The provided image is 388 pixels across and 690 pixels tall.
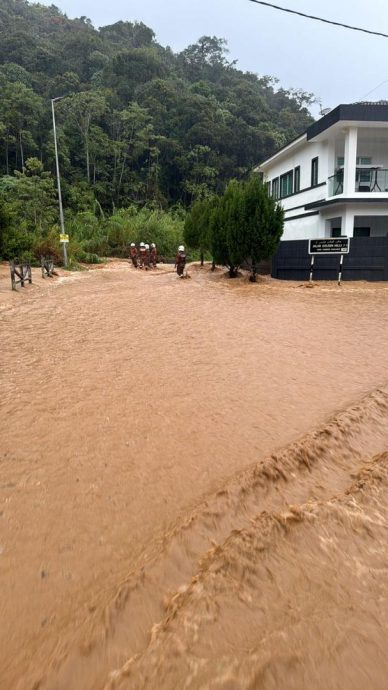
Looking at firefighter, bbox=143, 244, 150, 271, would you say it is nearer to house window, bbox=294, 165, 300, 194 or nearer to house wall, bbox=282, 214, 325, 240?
house wall, bbox=282, 214, 325, 240

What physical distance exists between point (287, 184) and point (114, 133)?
87.8 ft

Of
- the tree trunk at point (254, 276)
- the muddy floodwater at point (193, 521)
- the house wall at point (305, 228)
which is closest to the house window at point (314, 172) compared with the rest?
the house wall at point (305, 228)

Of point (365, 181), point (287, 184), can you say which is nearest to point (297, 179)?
point (287, 184)

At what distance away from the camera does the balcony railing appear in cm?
1795

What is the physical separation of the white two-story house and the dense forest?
39.2 ft

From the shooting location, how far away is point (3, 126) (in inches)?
1321

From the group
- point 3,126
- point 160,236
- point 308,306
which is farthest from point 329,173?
point 3,126

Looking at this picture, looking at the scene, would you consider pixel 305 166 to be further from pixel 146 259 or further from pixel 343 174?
pixel 146 259

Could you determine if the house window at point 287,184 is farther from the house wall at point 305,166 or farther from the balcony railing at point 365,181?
the balcony railing at point 365,181

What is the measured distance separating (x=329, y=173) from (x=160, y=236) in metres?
13.5

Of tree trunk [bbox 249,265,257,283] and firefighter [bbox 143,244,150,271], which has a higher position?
firefighter [bbox 143,244,150,271]

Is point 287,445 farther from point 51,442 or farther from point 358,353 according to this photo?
point 358,353

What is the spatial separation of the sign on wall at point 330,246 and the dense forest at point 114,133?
1700 centimetres

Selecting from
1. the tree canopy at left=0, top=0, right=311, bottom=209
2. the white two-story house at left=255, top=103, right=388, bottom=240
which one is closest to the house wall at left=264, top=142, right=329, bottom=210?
the white two-story house at left=255, top=103, right=388, bottom=240
